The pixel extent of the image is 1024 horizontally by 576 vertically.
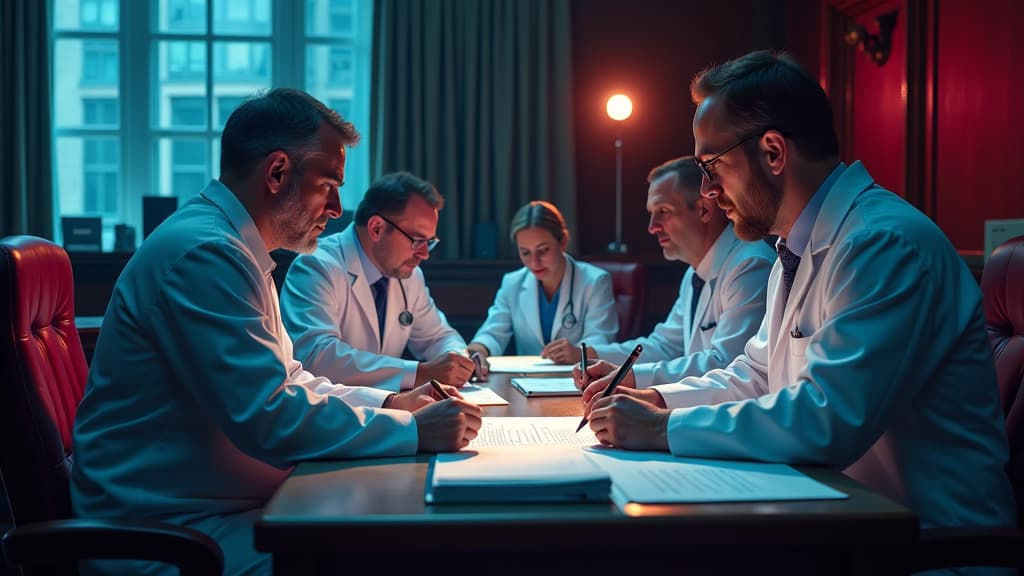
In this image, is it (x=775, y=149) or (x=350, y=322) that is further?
(x=350, y=322)

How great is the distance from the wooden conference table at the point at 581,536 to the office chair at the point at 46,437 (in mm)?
244

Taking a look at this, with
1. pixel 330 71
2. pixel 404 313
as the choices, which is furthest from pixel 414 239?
pixel 330 71

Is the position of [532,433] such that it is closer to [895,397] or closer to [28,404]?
[895,397]

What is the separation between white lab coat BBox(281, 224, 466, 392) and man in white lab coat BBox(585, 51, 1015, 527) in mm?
1237

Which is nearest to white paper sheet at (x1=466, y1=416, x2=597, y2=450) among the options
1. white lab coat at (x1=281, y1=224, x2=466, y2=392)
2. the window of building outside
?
white lab coat at (x1=281, y1=224, x2=466, y2=392)

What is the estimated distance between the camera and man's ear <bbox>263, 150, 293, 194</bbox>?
1.70 metres

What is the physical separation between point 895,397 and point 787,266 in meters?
0.53

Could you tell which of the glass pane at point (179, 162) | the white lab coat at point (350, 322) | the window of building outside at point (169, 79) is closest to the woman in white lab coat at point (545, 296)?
the white lab coat at point (350, 322)

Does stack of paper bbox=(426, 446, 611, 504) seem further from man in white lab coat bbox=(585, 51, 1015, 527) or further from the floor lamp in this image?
the floor lamp

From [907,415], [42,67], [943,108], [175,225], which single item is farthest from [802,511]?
[42,67]

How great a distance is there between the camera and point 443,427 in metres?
1.37

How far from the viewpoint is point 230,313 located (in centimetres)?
140

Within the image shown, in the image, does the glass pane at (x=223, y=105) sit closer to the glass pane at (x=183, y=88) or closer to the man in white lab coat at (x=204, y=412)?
the glass pane at (x=183, y=88)

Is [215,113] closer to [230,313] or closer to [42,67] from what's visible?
[42,67]
